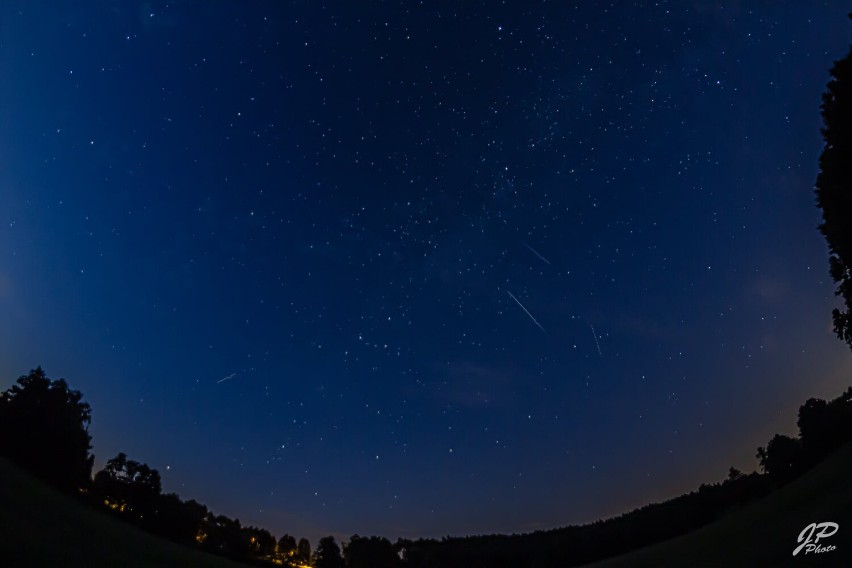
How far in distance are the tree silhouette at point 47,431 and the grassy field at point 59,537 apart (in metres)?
5.15

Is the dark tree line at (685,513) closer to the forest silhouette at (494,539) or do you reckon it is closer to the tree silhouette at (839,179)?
the forest silhouette at (494,539)

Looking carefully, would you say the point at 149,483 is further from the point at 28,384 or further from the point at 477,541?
the point at 477,541

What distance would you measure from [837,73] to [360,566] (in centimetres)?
5348

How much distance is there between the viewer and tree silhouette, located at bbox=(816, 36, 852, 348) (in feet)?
55.5

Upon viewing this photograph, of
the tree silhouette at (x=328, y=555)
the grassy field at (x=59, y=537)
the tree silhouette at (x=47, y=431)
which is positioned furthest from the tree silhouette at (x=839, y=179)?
the tree silhouette at (x=328, y=555)

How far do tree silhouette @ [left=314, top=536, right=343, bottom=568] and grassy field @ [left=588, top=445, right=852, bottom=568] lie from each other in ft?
123

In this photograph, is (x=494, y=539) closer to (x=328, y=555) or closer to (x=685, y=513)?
(x=328, y=555)

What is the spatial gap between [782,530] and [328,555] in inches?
1898

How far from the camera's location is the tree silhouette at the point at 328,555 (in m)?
49.9

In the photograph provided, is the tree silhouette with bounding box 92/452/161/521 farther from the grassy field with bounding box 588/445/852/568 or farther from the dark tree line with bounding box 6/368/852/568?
the grassy field with bounding box 588/445/852/568

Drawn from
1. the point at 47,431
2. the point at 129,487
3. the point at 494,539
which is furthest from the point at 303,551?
the point at 47,431

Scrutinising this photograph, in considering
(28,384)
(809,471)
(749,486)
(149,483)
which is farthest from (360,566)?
(809,471)

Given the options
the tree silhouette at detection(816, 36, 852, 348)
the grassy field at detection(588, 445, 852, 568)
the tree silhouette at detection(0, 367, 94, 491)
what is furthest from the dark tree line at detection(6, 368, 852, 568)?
the tree silhouette at detection(816, 36, 852, 348)

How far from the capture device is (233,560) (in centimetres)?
3534
